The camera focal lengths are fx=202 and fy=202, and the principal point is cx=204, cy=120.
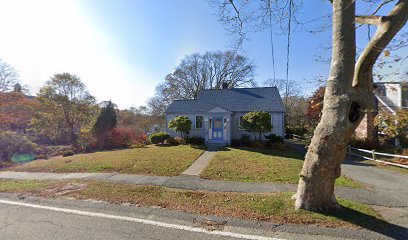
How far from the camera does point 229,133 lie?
58.9 ft

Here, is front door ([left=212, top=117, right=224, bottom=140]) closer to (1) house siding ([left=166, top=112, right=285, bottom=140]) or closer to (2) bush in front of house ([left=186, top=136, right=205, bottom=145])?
(1) house siding ([left=166, top=112, right=285, bottom=140])

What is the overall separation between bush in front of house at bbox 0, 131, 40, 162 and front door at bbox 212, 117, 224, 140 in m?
15.4

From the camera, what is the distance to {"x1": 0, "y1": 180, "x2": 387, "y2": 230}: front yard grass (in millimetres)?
4282

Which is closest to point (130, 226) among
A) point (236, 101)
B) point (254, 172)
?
point (254, 172)

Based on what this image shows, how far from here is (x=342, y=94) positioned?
4.07 metres

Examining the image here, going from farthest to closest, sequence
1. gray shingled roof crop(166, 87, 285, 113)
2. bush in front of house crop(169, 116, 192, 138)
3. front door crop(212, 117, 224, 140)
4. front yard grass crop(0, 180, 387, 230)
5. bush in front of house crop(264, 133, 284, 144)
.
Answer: gray shingled roof crop(166, 87, 285, 113)
bush in front of house crop(169, 116, 192, 138)
front door crop(212, 117, 224, 140)
bush in front of house crop(264, 133, 284, 144)
front yard grass crop(0, 180, 387, 230)

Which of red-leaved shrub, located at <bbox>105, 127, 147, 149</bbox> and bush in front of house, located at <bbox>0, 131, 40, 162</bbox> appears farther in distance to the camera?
red-leaved shrub, located at <bbox>105, 127, 147, 149</bbox>

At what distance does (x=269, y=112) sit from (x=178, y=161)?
1080 centimetres

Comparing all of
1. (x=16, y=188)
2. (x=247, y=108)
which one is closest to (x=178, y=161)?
(x=16, y=188)

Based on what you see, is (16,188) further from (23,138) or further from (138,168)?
(23,138)

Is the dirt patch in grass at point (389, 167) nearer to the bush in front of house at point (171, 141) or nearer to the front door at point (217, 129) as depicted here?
the front door at point (217, 129)

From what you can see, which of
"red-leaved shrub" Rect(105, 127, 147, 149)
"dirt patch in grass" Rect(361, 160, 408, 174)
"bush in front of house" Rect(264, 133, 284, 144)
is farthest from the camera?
"red-leaved shrub" Rect(105, 127, 147, 149)

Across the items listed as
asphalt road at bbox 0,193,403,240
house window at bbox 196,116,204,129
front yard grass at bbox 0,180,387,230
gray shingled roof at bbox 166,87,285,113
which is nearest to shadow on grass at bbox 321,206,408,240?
front yard grass at bbox 0,180,387,230

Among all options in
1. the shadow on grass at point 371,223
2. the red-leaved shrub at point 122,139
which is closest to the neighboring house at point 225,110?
the red-leaved shrub at point 122,139
